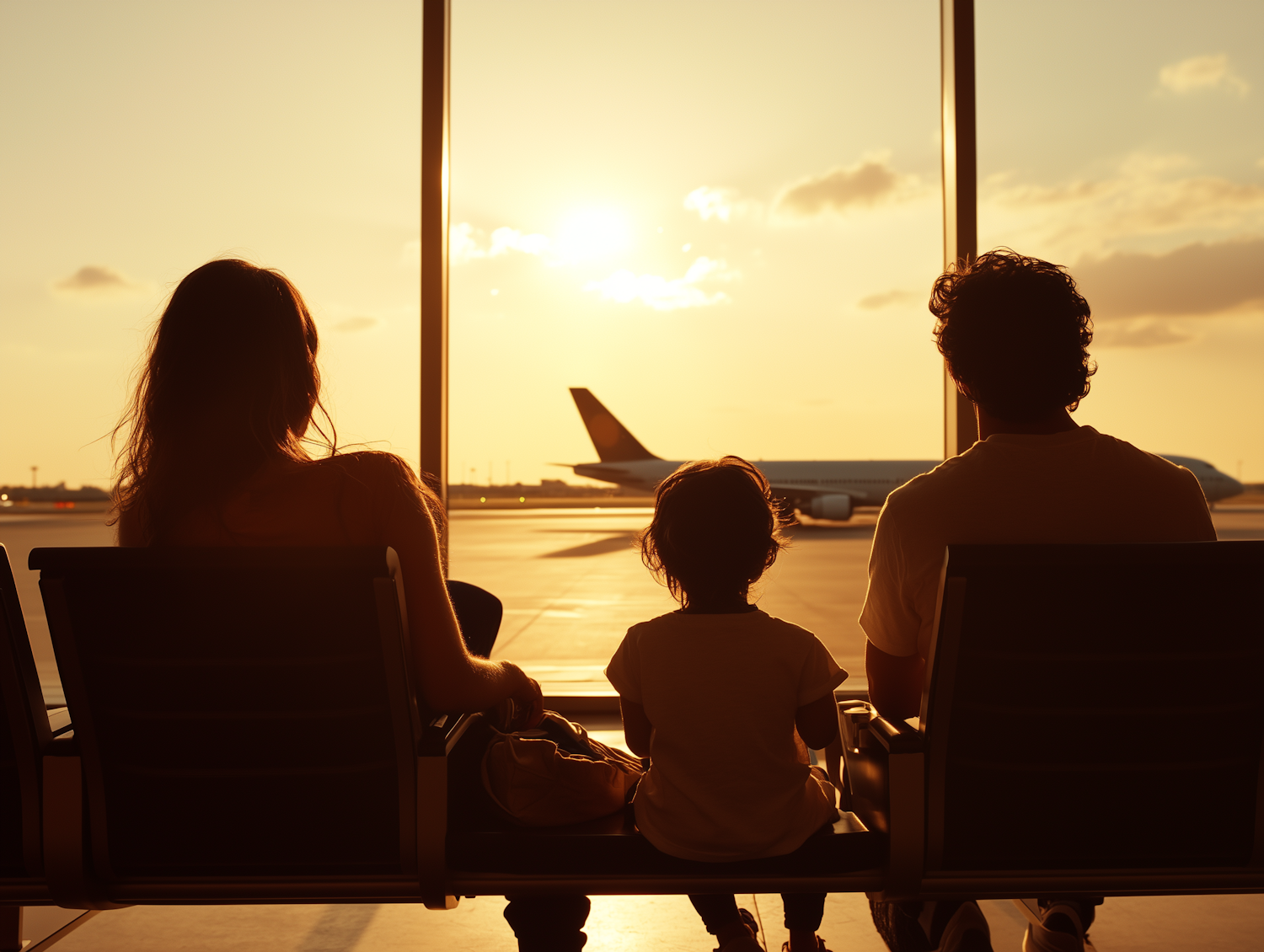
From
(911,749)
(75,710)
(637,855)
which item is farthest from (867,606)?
(75,710)

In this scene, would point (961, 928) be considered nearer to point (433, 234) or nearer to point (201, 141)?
point (433, 234)

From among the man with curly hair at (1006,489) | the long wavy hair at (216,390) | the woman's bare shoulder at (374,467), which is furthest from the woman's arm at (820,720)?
the long wavy hair at (216,390)

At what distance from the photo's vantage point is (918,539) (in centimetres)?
139

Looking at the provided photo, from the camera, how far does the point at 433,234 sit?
3.48m

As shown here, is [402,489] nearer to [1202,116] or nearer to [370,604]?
[370,604]

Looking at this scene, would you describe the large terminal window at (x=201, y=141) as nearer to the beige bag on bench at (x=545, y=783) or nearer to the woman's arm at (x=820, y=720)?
the beige bag on bench at (x=545, y=783)

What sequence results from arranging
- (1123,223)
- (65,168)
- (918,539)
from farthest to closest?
(65,168) → (1123,223) → (918,539)

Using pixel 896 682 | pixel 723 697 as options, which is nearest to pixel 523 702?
pixel 723 697

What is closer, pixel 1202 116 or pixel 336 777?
pixel 336 777

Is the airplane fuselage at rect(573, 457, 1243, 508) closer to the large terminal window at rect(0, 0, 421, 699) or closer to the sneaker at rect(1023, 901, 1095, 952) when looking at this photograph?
the large terminal window at rect(0, 0, 421, 699)

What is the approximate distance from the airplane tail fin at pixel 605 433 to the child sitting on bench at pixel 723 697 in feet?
83.0

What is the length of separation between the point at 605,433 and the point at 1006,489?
25729mm

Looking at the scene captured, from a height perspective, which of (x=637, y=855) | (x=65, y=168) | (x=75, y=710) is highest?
(x=65, y=168)

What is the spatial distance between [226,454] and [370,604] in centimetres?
41
